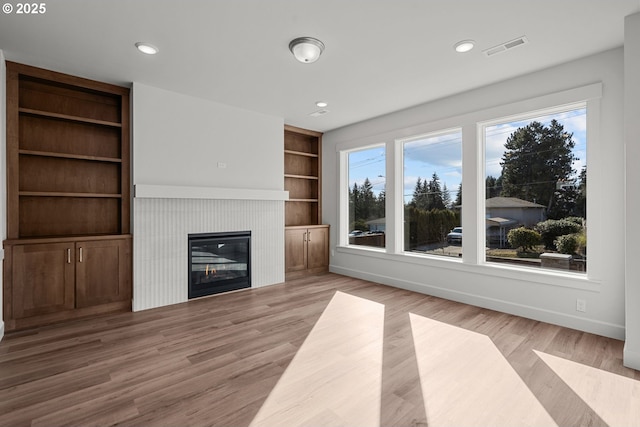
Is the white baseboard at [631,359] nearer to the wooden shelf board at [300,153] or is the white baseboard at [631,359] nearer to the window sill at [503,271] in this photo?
the window sill at [503,271]

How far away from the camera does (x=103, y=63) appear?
3.22 m

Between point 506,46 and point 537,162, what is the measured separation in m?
1.41

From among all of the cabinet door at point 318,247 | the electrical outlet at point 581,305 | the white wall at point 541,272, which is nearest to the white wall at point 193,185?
the cabinet door at point 318,247

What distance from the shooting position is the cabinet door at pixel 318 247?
5.78 meters

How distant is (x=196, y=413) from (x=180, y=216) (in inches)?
109

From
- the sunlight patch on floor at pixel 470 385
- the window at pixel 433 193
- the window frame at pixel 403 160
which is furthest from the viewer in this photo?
the window at pixel 433 193

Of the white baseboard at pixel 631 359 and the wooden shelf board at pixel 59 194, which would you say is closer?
the white baseboard at pixel 631 359

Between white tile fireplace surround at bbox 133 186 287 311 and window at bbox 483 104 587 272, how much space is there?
10.4 ft

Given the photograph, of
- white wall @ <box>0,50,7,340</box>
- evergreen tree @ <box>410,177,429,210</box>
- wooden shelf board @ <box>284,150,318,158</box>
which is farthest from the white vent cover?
white wall @ <box>0,50,7,340</box>

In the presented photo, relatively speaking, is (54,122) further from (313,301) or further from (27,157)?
(313,301)

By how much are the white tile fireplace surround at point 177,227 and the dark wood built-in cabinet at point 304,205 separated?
708mm

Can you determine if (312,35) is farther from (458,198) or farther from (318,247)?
(318,247)

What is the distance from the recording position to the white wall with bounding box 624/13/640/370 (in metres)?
2.42

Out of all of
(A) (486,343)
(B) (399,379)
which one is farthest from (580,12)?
(B) (399,379)
